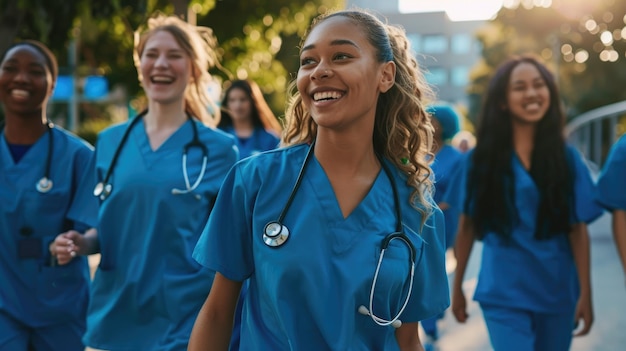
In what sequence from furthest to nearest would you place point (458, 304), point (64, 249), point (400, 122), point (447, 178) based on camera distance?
point (447, 178)
point (458, 304)
point (64, 249)
point (400, 122)

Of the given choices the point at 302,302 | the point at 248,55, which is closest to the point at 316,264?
the point at 302,302

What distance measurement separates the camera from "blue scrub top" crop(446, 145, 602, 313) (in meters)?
4.60

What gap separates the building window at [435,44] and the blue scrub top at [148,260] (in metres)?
98.0

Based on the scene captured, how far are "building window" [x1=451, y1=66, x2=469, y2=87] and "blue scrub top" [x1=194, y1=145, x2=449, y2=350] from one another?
100652mm

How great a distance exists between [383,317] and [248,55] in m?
13.1

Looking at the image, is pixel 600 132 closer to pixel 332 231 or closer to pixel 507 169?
pixel 507 169

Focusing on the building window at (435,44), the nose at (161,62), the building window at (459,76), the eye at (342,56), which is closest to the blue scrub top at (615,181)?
the nose at (161,62)

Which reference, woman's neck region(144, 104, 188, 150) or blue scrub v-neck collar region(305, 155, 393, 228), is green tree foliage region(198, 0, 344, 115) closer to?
woman's neck region(144, 104, 188, 150)

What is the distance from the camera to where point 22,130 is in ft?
14.9

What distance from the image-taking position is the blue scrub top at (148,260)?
3.98m

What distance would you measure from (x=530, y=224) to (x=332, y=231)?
2224mm

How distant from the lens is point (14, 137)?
455 cm

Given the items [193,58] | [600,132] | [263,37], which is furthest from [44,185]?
[263,37]

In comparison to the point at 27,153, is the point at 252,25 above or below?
above
